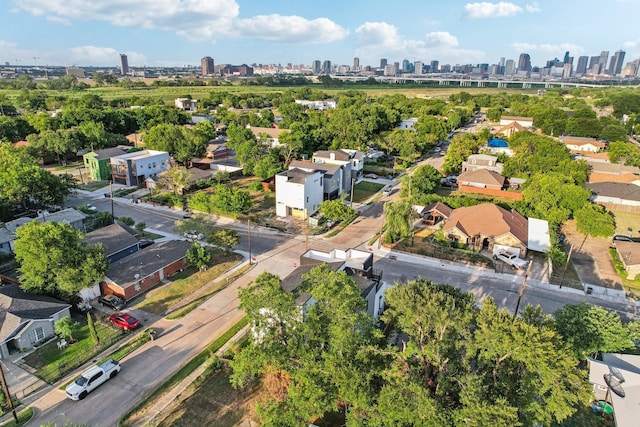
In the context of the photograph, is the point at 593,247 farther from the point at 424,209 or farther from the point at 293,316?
the point at 293,316

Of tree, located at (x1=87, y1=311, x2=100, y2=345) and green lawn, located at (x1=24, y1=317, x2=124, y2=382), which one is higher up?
tree, located at (x1=87, y1=311, x2=100, y2=345)

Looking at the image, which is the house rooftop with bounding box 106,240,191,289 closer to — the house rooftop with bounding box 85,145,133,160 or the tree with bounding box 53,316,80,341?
the tree with bounding box 53,316,80,341

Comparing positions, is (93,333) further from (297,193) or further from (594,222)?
(594,222)

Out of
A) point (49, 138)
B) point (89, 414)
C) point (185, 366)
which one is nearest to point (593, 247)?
point (185, 366)

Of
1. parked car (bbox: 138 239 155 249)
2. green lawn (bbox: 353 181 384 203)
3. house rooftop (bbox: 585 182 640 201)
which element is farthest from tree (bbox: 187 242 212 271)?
house rooftop (bbox: 585 182 640 201)

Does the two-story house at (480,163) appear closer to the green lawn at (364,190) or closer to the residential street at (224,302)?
the green lawn at (364,190)
